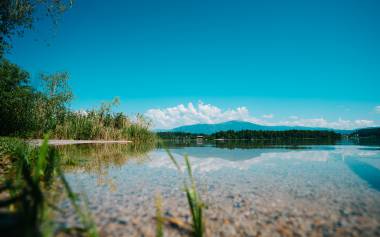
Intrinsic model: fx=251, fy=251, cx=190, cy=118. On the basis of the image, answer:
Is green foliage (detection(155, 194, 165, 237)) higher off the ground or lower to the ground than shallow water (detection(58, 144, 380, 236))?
higher

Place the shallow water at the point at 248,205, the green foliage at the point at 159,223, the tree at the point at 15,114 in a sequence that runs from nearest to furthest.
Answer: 1. the green foliage at the point at 159,223
2. the shallow water at the point at 248,205
3. the tree at the point at 15,114

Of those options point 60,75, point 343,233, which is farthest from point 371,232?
point 60,75

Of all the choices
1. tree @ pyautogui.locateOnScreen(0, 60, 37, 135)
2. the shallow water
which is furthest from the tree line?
the shallow water

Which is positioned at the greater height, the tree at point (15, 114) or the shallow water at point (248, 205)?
the tree at point (15, 114)

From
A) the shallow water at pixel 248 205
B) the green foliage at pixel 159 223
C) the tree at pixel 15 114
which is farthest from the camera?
the tree at pixel 15 114

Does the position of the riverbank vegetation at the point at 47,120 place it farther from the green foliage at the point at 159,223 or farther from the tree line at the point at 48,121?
the green foliage at the point at 159,223

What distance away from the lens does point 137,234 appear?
2.53 meters

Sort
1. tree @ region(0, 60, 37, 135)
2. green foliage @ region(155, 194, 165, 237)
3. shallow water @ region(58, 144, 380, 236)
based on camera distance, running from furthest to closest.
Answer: tree @ region(0, 60, 37, 135)
shallow water @ region(58, 144, 380, 236)
green foliage @ region(155, 194, 165, 237)

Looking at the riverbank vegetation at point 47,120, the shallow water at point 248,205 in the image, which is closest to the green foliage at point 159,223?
the shallow water at point 248,205

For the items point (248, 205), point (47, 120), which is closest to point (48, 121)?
point (47, 120)

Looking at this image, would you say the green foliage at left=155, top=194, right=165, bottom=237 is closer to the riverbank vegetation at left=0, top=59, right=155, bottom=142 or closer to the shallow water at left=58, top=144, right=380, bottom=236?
the shallow water at left=58, top=144, right=380, bottom=236

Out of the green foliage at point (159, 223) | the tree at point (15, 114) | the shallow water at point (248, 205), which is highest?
the tree at point (15, 114)

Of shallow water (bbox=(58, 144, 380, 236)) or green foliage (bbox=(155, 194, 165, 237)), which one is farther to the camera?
shallow water (bbox=(58, 144, 380, 236))

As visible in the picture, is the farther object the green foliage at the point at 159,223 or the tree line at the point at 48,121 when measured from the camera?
the tree line at the point at 48,121
